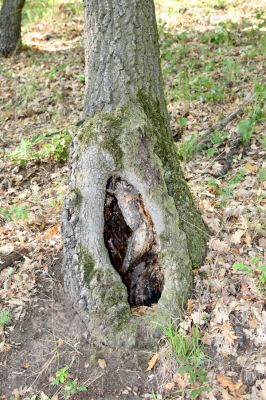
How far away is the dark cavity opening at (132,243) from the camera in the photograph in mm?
3674

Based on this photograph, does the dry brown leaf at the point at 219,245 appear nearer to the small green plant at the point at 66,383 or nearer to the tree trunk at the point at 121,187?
the tree trunk at the point at 121,187

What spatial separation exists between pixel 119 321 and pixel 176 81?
468 centimetres

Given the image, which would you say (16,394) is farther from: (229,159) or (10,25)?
(10,25)

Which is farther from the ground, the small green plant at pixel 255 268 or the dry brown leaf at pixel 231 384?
the small green plant at pixel 255 268

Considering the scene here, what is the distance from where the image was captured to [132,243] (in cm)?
374

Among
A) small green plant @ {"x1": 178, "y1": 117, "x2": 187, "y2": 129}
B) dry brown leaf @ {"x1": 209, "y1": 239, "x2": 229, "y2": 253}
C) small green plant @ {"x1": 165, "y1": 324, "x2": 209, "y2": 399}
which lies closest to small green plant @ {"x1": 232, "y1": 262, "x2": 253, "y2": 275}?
dry brown leaf @ {"x1": 209, "y1": 239, "x2": 229, "y2": 253}

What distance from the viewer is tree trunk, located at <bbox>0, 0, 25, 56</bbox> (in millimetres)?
9266

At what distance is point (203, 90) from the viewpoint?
6.60 metres

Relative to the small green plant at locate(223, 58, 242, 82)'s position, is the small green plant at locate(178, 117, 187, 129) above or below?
below

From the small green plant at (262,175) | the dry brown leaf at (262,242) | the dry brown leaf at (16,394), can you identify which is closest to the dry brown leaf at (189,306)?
the dry brown leaf at (262,242)

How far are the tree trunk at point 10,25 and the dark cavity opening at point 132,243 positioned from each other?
7.10 m

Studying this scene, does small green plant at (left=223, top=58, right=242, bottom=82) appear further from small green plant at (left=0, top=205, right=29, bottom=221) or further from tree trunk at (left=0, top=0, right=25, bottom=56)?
tree trunk at (left=0, top=0, right=25, bottom=56)

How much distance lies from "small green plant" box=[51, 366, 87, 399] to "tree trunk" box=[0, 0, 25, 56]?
7926 mm

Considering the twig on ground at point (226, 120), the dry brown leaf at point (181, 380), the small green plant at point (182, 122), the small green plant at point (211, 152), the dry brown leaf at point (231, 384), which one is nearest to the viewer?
the dry brown leaf at point (231, 384)
